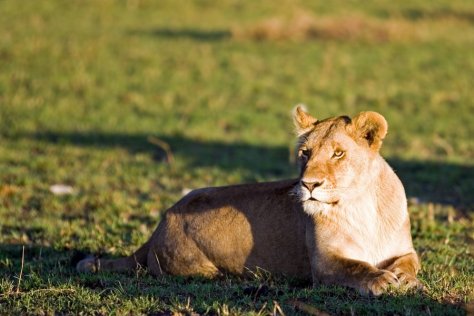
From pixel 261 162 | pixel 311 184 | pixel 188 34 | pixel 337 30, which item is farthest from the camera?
pixel 188 34

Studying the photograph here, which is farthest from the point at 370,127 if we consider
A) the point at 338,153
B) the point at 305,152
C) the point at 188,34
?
the point at 188,34

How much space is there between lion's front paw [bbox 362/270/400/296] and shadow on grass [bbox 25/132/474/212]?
4259 millimetres

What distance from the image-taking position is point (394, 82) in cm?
1788

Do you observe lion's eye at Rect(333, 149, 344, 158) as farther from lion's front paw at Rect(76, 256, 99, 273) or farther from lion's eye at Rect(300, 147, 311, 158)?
lion's front paw at Rect(76, 256, 99, 273)

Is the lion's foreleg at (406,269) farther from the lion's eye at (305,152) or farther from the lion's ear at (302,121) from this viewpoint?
the lion's ear at (302,121)

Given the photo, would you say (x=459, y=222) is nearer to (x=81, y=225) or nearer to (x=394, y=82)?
(x=81, y=225)

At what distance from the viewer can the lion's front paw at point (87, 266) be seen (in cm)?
690

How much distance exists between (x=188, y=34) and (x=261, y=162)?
33.0 ft

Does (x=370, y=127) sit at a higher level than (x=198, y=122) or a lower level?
higher

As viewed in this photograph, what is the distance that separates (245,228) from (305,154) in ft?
3.08

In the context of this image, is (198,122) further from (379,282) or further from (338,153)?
(379,282)

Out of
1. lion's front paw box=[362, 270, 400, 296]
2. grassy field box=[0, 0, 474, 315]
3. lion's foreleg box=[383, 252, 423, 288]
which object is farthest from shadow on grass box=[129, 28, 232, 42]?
lion's front paw box=[362, 270, 400, 296]

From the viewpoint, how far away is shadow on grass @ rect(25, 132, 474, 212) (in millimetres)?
10766

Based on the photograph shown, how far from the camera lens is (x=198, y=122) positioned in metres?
15.4
